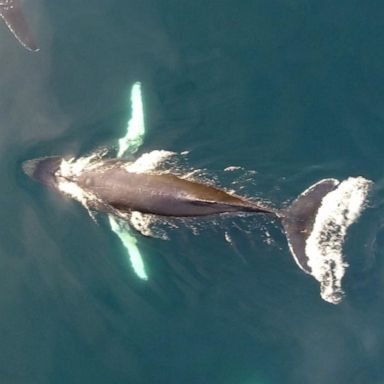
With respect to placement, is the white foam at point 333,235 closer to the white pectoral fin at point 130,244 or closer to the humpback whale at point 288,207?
the humpback whale at point 288,207

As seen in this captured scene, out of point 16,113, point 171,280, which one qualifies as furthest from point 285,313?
point 16,113

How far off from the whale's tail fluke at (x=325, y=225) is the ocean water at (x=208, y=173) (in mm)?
281

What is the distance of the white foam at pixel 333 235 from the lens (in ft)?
70.7

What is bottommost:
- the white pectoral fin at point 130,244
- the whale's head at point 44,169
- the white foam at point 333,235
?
the white foam at point 333,235

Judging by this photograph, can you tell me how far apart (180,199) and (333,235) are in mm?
4294

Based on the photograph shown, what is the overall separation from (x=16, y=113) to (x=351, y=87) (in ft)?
32.7

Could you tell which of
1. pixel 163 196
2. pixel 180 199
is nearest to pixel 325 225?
pixel 180 199

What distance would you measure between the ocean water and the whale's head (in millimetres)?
256

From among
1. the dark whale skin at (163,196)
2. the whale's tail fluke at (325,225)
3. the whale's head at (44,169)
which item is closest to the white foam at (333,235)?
the whale's tail fluke at (325,225)

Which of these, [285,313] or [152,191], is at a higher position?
[152,191]

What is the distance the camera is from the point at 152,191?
21.8 meters

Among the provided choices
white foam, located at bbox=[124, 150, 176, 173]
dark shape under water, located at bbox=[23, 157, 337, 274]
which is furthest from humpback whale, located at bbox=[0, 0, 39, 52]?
white foam, located at bbox=[124, 150, 176, 173]

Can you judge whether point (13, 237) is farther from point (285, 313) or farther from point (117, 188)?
point (285, 313)

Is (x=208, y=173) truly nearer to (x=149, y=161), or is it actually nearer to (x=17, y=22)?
(x=149, y=161)
